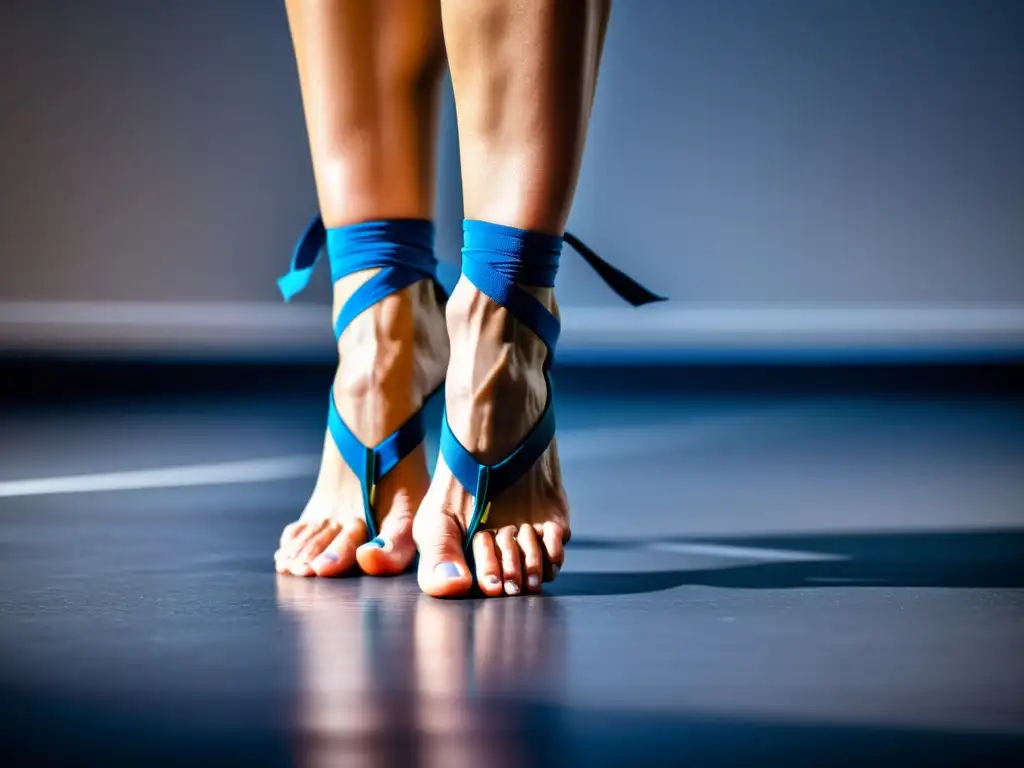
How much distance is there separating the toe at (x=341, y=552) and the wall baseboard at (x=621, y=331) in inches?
107

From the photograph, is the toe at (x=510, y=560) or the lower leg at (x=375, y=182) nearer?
the toe at (x=510, y=560)

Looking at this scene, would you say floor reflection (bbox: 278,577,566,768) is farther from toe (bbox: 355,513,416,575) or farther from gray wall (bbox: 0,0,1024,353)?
gray wall (bbox: 0,0,1024,353)

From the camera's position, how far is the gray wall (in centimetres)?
488

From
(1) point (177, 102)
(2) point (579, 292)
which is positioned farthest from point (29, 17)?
(2) point (579, 292)

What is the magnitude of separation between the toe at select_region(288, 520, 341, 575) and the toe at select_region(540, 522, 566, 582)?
0.20m

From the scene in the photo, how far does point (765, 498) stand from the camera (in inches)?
61.7

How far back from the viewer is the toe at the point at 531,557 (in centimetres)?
106

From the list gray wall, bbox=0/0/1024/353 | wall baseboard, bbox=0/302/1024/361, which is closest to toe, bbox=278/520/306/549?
wall baseboard, bbox=0/302/1024/361

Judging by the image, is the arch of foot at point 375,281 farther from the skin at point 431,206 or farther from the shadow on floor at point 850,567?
the shadow on floor at point 850,567

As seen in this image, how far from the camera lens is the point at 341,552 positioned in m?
1.15

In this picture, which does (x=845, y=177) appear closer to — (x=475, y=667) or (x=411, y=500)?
(x=411, y=500)

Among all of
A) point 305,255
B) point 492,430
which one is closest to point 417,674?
point 492,430

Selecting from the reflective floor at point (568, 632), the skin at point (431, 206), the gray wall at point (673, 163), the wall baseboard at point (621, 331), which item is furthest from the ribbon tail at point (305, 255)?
the gray wall at point (673, 163)

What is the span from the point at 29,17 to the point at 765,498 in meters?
4.24
